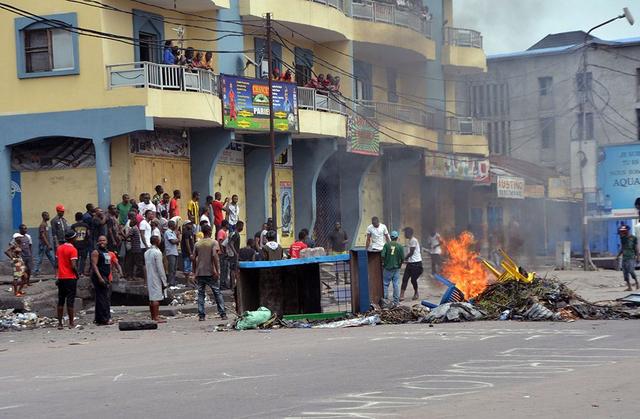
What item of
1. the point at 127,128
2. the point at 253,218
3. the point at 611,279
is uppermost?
the point at 127,128

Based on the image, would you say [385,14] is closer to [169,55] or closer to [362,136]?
[362,136]

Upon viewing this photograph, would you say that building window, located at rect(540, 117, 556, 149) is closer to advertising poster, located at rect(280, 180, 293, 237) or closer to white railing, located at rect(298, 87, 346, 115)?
white railing, located at rect(298, 87, 346, 115)

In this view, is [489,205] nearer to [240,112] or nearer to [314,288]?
[240,112]

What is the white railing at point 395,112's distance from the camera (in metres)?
36.5

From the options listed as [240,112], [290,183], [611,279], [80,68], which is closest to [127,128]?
[80,68]

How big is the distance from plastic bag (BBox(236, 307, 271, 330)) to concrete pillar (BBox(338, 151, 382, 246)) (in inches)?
754

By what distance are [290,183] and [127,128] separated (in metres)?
9.58

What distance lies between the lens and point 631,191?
1884 inches

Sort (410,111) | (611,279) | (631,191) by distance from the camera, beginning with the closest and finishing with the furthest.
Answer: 1. (611,279)
2. (410,111)
3. (631,191)

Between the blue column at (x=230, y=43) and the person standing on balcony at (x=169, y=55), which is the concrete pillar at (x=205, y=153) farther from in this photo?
the person standing on balcony at (x=169, y=55)

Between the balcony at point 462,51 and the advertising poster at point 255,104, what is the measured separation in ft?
43.3

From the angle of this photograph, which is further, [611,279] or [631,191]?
[631,191]

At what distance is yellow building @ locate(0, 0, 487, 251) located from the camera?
26.5 metres

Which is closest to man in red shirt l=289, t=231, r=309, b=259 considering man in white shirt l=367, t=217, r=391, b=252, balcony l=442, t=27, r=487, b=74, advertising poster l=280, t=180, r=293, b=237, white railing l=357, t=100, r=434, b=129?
man in white shirt l=367, t=217, r=391, b=252
